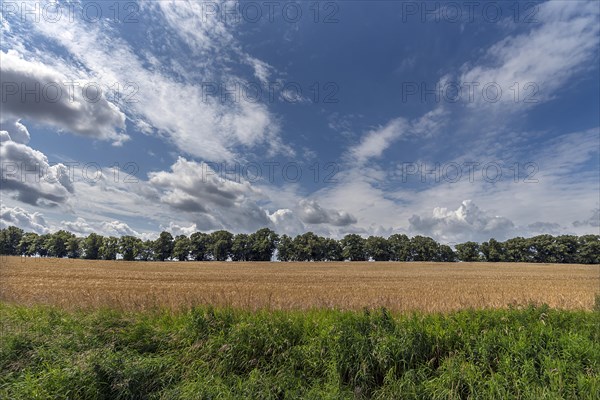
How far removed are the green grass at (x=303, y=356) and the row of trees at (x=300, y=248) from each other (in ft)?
340

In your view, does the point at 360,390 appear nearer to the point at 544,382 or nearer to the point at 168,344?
the point at 544,382

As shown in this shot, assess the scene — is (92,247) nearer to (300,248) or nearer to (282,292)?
(300,248)

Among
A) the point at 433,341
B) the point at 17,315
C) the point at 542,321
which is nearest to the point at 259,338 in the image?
the point at 433,341

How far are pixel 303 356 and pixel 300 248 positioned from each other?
10548 cm

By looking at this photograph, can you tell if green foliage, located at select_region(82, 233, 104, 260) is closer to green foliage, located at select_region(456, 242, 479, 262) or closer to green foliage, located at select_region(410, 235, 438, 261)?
green foliage, located at select_region(410, 235, 438, 261)

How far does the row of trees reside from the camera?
106500 mm

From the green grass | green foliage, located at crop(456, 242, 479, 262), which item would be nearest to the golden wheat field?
the green grass

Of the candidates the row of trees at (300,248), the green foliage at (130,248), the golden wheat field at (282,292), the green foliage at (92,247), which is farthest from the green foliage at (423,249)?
the green foliage at (92,247)

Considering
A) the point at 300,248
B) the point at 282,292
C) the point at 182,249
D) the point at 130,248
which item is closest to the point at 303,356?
the point at 282,292

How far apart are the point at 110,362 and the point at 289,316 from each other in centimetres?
450

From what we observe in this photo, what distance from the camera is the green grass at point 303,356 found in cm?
579

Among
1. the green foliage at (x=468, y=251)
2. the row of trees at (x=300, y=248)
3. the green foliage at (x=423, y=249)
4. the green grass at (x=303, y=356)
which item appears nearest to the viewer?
the green grass at (x=303, y=356)

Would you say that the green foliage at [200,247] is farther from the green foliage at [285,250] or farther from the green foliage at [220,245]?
the green foliage at [285,250]

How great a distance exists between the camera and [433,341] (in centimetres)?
723
